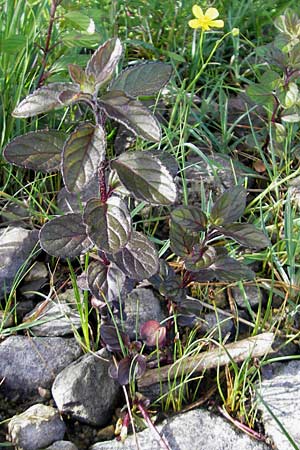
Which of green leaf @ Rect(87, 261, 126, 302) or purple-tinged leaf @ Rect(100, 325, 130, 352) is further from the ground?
green leaf @ Rect(87, 261, 126, 302)

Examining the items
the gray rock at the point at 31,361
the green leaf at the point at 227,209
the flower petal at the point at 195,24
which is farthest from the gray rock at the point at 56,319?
the flower petal at the point at 195,24

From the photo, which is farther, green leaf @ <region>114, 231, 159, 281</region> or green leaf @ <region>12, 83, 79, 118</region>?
green leaf @ <region>114, 231, 159, 281</region>

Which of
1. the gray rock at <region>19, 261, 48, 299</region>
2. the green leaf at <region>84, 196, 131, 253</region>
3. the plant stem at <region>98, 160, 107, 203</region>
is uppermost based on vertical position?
the plant stem at <region>98, 160, 107, 203</region>

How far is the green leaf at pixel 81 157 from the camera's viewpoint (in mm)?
1258

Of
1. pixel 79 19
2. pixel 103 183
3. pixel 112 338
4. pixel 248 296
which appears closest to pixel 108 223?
pixel 103 183

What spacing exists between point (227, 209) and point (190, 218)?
88 millimetres

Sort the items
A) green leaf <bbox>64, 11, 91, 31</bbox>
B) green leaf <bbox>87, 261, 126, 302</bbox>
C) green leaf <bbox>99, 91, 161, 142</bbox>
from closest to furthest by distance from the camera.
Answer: green leaf <bbox>99, 91, 161, 142</bbox>, green leaf <bbox>87, 261, 126, 302</bbox>, green leaf <bbox>64, 11, 91, 31</bbox>

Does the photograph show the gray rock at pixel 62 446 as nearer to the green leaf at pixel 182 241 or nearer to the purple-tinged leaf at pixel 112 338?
the purple-tinged leaf at pixel 112 338

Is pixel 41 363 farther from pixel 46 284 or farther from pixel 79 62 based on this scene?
pixel 79 62

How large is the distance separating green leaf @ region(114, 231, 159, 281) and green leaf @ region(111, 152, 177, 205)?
0.17 metres

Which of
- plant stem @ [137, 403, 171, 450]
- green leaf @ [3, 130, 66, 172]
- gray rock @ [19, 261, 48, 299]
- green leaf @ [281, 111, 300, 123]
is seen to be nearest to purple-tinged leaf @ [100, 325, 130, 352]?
plant stem @ [137, 403, 171, 450]

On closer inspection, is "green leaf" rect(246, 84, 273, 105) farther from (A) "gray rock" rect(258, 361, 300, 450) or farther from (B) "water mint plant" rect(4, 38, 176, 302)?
(A) "gray rock" rect(258, 361, 300, 450)

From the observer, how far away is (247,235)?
58.7 inches

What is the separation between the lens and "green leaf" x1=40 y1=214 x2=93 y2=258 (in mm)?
1432
